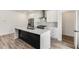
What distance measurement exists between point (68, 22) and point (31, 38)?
589mm

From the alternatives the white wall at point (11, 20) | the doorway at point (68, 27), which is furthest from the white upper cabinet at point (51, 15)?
the white wall at point (11, 20)

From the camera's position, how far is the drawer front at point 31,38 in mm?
1130

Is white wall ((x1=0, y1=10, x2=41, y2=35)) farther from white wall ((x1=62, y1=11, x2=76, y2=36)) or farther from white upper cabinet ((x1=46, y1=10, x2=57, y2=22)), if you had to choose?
white wall ((x1=62, y1=11, x2=76, y2=36))

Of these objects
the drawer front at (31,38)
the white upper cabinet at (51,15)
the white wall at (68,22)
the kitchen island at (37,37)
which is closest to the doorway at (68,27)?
the white wall at (68,22)

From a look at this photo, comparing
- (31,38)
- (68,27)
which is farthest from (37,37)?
(68,27)

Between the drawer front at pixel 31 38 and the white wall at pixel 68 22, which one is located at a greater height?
the white wall at pixel 68 22

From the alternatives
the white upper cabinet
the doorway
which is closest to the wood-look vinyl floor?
the doorway

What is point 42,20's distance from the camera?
114 cm

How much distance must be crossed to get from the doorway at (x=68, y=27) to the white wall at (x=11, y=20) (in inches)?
21.3

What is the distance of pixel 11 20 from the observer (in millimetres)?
1133

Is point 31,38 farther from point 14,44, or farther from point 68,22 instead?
point 68,22

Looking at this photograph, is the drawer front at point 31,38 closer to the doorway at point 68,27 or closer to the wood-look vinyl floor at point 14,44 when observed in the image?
the wood-look vinyl floor at point 14,44
